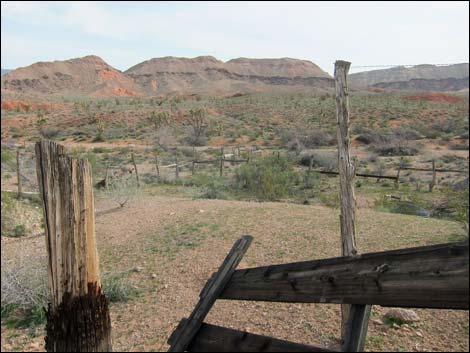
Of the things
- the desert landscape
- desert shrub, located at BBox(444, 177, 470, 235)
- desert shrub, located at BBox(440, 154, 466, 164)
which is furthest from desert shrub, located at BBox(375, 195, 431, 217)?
desert shrub, located at BBox(440, 154, 466, 164)

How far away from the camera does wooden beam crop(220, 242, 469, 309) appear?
1.22 meters

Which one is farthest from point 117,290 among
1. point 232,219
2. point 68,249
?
point 68,249

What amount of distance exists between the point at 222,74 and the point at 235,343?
121 metres

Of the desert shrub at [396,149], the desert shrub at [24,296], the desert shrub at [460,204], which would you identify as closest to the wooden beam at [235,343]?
the desert shrub at [24,296]

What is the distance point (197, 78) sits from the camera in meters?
113

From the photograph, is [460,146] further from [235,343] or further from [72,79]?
[72,79]

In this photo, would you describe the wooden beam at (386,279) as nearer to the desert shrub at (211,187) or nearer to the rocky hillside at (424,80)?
the desert shrub at (211,187)

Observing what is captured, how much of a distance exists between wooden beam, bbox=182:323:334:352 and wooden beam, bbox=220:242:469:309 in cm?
19

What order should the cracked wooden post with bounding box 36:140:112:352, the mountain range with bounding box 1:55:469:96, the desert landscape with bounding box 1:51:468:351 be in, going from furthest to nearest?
the mountain range with bounding box 1:55:469:96 < the desert landscape with bounding box 1:51:468:351 < the cracked wooden post with bounding box 36:140:112:352

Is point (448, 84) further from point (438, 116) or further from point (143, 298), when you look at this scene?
point (143, 298)

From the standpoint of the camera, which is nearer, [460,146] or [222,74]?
[460,146]

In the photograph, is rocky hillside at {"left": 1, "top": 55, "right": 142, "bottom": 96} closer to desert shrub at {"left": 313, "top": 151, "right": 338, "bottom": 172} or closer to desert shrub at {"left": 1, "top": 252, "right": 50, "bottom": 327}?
desert shrub at {"left": 313, "top": 151, "right": 338, "bottom": 172}

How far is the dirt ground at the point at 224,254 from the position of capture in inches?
181

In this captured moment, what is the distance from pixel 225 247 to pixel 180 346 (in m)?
5.68
